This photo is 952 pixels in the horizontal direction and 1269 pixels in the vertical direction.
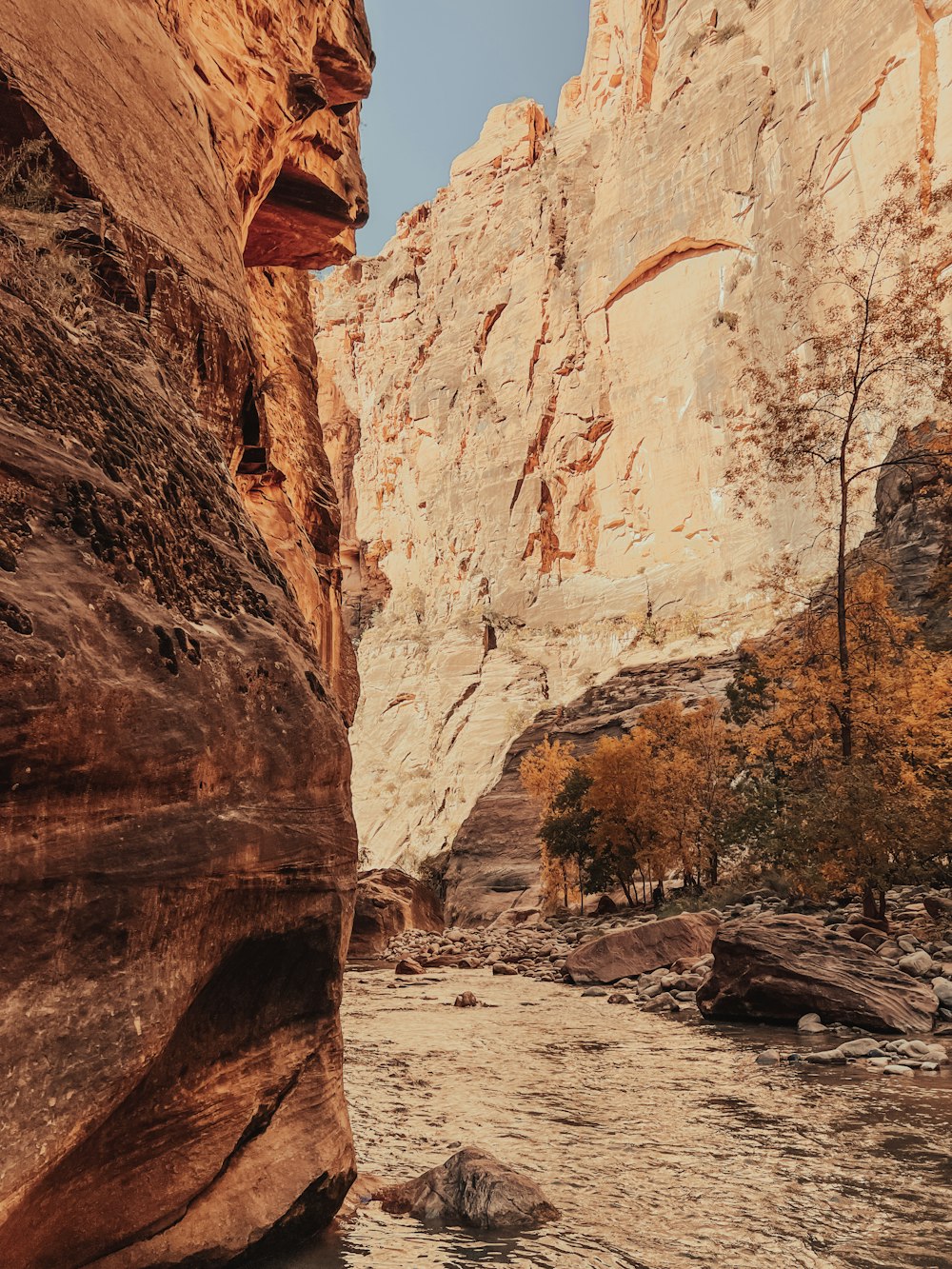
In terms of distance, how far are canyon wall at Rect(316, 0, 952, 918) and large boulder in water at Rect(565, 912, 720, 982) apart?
2837cm

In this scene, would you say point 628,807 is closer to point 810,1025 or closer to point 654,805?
point 654,805

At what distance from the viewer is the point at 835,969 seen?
9219 mm

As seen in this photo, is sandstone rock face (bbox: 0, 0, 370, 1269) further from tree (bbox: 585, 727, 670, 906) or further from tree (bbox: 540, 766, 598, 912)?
tree (bbox: 540, 766, 598, 912)

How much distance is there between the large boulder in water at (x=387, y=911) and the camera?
27.0m

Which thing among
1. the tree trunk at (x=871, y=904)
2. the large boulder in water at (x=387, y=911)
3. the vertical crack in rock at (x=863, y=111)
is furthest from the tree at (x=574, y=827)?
the vertical crack in rock at (x=863, y=111)

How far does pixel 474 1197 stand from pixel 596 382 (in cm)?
6581

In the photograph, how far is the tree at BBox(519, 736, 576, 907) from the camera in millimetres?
36812

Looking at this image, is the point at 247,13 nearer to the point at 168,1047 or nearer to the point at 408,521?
the point at 168,1047

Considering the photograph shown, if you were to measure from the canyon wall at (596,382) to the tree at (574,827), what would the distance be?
983 cm

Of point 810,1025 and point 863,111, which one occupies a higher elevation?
point 863,111

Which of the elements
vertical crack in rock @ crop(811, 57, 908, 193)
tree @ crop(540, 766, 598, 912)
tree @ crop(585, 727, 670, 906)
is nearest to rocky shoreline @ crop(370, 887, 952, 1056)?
tree @ crop(585, 727, 670, 906)

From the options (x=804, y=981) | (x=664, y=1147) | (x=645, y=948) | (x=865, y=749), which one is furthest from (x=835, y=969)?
(x=645, y=948)

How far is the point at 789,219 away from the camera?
173ft

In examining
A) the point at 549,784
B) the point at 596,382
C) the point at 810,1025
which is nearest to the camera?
the point at 810,1025
